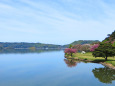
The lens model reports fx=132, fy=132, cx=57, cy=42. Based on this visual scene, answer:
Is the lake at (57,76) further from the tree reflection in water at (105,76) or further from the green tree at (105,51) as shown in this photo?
the green tree at (105,51)

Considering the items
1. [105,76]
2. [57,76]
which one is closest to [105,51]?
[105,76]

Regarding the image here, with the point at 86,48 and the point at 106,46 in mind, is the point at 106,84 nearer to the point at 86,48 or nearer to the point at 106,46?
the point at 106,46

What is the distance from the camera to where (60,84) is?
79.6 ft

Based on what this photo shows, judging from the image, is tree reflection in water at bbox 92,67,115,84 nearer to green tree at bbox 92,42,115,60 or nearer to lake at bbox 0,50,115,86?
lake at bbox 0,50,115,86

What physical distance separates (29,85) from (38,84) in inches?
64.4

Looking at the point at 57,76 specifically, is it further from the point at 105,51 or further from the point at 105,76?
the point at 105,51

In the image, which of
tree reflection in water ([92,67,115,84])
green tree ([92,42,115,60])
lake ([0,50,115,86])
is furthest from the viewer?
green tree ([92,42,115,60])

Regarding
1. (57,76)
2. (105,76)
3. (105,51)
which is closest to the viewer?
(105,76)

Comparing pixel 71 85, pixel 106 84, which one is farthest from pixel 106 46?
pixel 71 85

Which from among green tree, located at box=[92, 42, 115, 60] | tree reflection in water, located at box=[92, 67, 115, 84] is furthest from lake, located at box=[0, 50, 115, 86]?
green tree, located at box=[92, 42, 115, 60]

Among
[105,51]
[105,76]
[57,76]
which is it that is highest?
[105,51]

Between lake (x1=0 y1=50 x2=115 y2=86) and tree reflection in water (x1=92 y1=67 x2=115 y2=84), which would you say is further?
tree reflection in water (x1=92 y1=67 x2=115 y2=84)

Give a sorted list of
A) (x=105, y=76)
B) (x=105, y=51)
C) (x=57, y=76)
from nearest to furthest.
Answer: (x=105, y=76)
(x=57, y=76)
(x=105, y=51)

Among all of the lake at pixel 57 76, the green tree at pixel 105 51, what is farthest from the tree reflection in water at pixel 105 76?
the green tree at pixel 105 51
